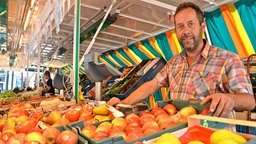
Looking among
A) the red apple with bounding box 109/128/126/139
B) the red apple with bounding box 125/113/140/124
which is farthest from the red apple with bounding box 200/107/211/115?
the red apple with bounding box 109/128/126/139

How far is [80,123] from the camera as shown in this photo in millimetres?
1102

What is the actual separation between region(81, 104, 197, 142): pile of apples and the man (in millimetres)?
484

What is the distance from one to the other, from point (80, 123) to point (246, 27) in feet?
10.9

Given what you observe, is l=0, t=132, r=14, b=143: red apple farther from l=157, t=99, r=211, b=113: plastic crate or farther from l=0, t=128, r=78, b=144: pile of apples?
l=157, t=99, r=211, b=113: plastic crate

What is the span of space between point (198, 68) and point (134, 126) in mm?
956

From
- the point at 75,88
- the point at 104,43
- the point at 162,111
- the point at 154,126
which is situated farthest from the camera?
the point at 104,43

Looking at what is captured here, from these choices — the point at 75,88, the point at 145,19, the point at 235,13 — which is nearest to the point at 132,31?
the point at 145,19

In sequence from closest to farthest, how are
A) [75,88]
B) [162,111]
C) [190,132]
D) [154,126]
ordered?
[190,132] < [154,126] < [162,111] < [75,88]

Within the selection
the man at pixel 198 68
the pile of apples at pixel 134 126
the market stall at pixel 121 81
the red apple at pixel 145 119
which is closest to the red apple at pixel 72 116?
the market stall at pixel 121 81

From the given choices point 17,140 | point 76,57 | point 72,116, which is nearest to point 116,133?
point 17,140

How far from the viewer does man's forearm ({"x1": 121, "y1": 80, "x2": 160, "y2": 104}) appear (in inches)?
79.7

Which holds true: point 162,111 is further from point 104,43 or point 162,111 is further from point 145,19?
point 104,43

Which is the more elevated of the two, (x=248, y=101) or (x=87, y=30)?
(x=87, y=30)

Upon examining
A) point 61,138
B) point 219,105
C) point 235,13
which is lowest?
point 61,138
